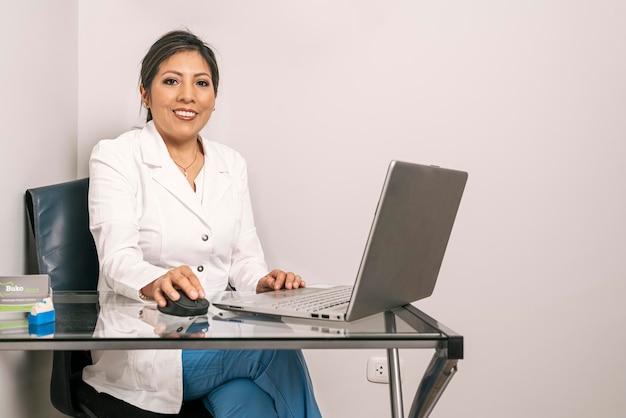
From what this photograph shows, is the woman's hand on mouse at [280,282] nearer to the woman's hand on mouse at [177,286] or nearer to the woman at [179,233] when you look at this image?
the woman at [179,233]

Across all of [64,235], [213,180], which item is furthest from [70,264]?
[213,180]

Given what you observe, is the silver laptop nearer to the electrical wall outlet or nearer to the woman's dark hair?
the woman's dark hair

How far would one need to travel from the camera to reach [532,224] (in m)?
2.41

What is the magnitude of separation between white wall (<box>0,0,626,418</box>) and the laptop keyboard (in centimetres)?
92

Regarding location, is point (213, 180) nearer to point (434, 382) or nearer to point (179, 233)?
point (179, 233)

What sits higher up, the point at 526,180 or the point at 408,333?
the point at 526,180

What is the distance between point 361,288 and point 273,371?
49 centimetres

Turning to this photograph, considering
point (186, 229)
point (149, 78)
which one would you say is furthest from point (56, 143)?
point (186, 229)

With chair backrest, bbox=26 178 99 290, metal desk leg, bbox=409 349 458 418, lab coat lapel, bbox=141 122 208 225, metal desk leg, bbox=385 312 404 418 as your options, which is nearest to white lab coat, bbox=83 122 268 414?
lab coat lapel, bbox=141 122 208 225

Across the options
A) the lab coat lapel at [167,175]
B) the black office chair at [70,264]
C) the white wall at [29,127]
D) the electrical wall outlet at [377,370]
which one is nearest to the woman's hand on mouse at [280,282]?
the black office chair at [70,264]

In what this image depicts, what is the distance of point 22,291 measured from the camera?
4.03 feet

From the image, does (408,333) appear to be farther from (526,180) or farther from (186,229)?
(526,180)

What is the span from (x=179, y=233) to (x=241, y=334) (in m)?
0.89

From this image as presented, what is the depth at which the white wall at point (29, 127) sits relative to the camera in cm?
162
